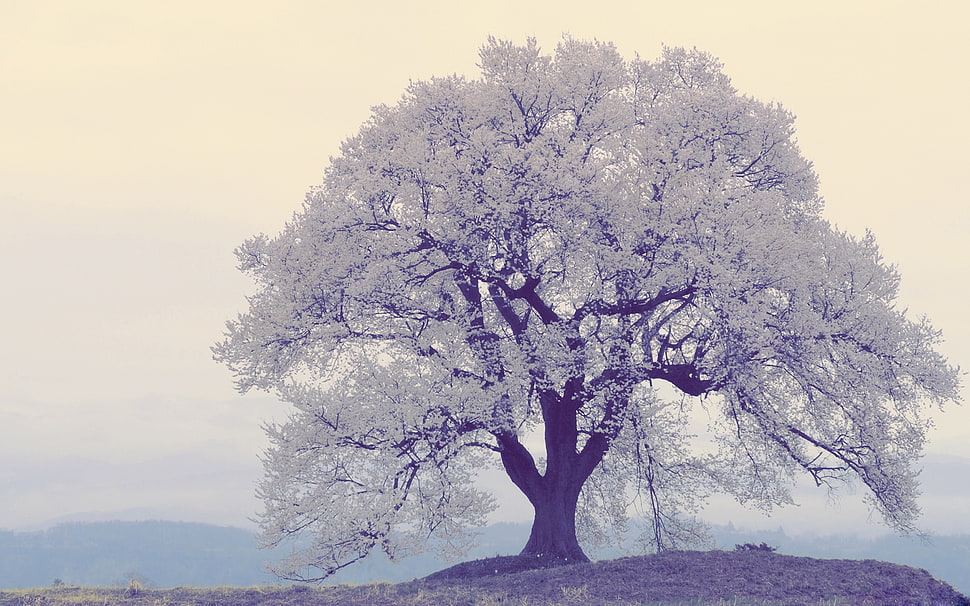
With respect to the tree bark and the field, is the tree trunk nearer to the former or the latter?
the tree bark

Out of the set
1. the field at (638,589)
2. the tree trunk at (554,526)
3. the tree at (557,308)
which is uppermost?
→ the tree at (557,308)

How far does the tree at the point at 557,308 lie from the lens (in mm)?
24703

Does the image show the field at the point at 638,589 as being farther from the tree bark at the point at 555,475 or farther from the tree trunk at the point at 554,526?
the tree bark at the point at 555,475

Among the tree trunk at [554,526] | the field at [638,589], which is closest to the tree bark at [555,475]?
the tree trunk at [554,526]

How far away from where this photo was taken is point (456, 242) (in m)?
25.5

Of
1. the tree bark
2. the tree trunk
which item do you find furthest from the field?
the tree bark

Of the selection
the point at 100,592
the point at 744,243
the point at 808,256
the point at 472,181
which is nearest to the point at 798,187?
the point at 808,256

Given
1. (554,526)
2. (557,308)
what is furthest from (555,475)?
(557,308)

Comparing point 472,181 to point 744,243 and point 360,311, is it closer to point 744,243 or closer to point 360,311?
point 360,311

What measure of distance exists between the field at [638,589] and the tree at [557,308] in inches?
115

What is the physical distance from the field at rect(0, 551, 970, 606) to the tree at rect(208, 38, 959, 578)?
2.92 meters

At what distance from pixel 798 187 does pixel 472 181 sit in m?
11.3

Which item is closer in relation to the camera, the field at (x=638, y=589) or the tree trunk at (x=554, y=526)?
the field at (x=638, y=589)

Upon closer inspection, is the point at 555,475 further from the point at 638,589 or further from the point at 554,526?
the point at 638,589
